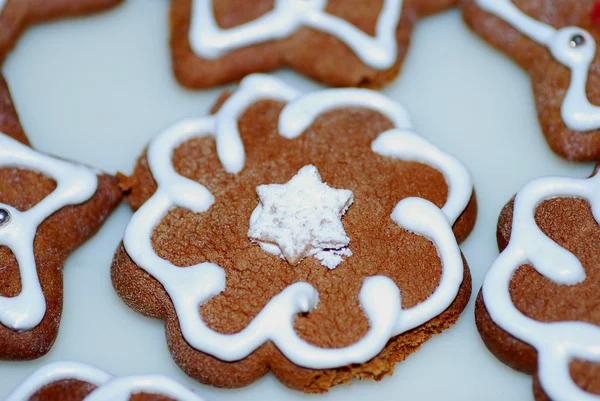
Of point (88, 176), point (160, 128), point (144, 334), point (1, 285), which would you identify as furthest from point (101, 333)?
point (160, 128)

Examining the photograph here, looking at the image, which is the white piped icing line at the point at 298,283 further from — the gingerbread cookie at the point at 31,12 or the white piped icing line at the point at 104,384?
the gingerbread cookie at the point at 31,12

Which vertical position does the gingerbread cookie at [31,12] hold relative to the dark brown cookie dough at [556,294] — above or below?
above

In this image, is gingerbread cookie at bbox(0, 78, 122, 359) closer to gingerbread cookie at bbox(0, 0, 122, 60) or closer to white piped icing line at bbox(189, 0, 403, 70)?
gingerbread cookie at bbox(0, 0, 122, 60)

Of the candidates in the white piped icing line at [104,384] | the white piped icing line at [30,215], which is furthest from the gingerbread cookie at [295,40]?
the white piped icing line at [104,384]

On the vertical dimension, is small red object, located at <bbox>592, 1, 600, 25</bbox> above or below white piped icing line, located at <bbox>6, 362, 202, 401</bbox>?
above

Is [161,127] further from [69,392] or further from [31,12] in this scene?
[69,392]

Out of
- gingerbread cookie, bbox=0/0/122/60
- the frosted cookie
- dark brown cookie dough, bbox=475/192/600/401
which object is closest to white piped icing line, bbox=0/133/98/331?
gingerbread cookie, bbox=0/0/122/60

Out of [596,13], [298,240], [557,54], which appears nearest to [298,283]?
[298,240]
